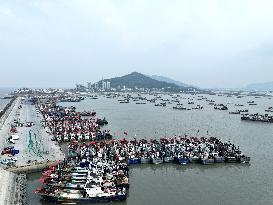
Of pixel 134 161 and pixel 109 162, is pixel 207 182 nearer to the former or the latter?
pixel 134 161

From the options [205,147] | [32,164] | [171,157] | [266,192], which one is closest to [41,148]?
[32,164]

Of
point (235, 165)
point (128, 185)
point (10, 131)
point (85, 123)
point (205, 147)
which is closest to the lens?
point (128, 185)

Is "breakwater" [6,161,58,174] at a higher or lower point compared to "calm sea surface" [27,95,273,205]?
higher

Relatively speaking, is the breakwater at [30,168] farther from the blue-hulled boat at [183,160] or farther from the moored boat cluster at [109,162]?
the blue-hulled boat at [183,160]

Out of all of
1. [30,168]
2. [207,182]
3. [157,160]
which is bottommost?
[207,182]

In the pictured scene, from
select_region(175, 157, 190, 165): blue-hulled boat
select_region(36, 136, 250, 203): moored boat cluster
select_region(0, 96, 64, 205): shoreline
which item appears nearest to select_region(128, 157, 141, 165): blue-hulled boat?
select_region(36, 136, 250, 203): moored boat cluster

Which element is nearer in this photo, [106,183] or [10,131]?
[106,183]

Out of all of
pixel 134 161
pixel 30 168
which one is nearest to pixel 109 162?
pixel 134 161

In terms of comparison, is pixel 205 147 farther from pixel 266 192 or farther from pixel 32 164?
pixel 32 164

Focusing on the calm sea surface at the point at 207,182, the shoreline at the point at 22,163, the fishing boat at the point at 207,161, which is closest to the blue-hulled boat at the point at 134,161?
the calm sea surface at the point at 207,182

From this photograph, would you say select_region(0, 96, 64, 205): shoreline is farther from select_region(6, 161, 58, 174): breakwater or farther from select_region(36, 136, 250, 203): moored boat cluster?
select_region(36, 136, 250, 203): moored boat cluster

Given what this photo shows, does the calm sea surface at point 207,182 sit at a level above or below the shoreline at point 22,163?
below
